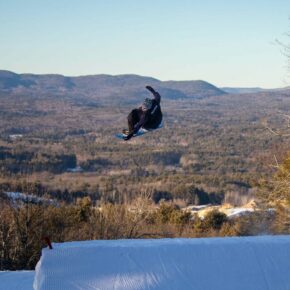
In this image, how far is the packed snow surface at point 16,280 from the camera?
6094 millimetres

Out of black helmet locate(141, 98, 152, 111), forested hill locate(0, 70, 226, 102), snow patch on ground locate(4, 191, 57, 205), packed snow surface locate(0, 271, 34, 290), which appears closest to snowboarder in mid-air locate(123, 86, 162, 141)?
black helmet locate(141, 98, 152, 111)

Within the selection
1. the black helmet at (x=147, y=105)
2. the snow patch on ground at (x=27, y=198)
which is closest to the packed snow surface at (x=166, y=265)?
the black helmet at (x=147, y=105)

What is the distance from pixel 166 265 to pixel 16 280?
6.77 feet

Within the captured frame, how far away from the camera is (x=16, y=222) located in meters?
11.2

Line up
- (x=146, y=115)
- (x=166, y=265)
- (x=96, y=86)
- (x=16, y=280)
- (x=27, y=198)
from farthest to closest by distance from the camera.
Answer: (x=96, y=86)
(x=27, y=198)
(x=146, y=115)
(x=16, y=280)
(x=166, y=265)

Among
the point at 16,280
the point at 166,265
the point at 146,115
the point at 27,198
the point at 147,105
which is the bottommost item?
the point at 27,198

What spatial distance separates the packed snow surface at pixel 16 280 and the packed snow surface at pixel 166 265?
822 millimetres

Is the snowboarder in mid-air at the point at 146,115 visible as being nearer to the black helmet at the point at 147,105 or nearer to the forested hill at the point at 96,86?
the black helmet at the point at 147,105

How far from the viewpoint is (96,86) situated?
175 metres

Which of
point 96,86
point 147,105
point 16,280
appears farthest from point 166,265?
point 96,86

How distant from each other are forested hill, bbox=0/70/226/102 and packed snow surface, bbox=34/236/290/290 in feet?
455

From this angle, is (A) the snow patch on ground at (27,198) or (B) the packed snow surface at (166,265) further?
(A) the snow patch on ground at (27,198)

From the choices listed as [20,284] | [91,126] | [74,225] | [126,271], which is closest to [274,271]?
[126,271]

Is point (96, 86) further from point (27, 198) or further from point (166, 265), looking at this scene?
point (166, 265)
